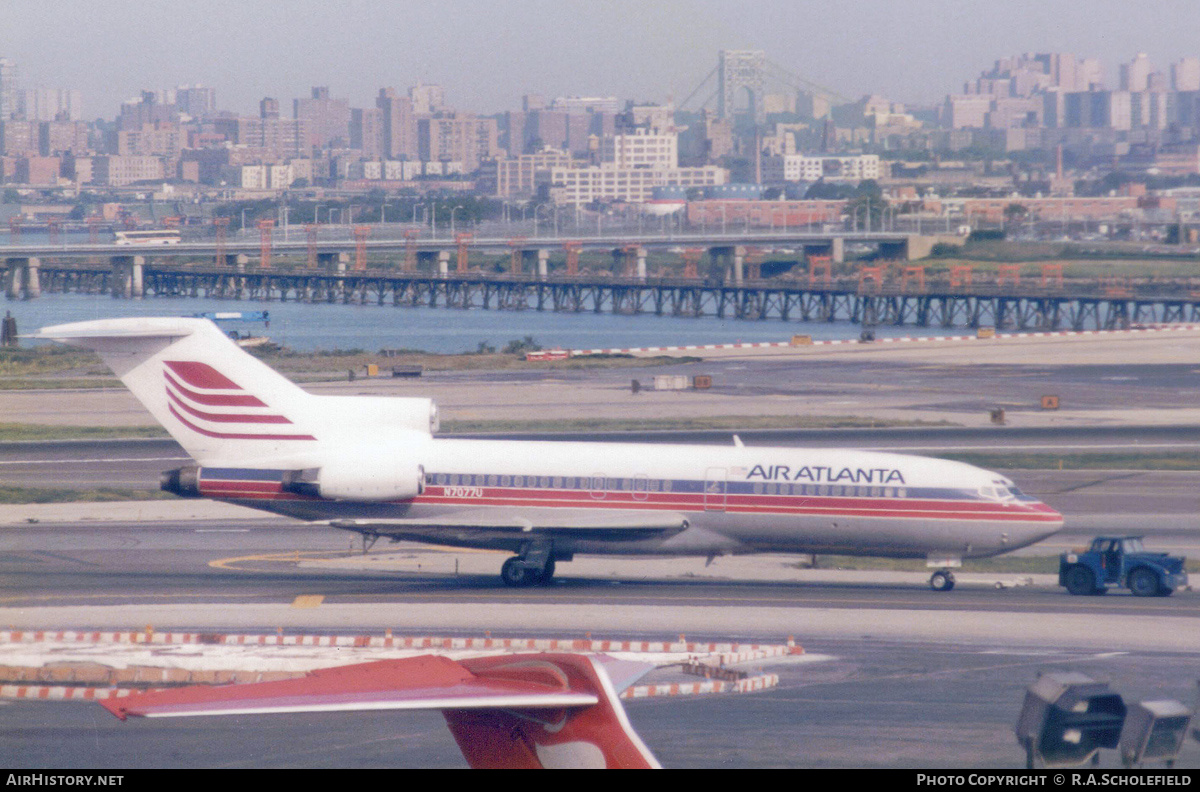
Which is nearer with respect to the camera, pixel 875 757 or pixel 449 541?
pixel 875 757

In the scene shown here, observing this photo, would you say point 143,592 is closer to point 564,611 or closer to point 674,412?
point 564,611

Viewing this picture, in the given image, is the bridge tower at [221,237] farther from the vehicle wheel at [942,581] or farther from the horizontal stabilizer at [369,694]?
the horizontal stabilizer at [369,694]

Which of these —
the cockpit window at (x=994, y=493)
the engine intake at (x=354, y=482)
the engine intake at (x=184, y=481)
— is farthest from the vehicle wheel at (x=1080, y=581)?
the engine intake at (x=184, y=481)

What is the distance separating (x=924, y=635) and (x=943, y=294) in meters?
142

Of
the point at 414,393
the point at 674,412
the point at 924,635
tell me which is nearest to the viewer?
the point at 924,635

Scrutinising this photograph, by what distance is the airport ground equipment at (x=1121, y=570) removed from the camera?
3488cm

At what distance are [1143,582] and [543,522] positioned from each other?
1524cm

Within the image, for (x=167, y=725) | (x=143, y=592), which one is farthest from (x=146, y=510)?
(x=167, y=725)

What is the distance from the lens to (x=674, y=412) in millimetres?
74125

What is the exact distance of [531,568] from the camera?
3631 cm

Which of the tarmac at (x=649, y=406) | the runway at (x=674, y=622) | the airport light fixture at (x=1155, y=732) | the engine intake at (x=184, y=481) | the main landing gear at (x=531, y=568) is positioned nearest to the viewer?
the airport light fixture at (x=1155, y=732)

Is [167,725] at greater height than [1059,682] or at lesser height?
lesser

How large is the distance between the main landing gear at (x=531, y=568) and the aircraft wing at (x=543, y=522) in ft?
1.89

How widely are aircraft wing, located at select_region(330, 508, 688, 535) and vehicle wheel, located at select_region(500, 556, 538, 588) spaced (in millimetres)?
925
